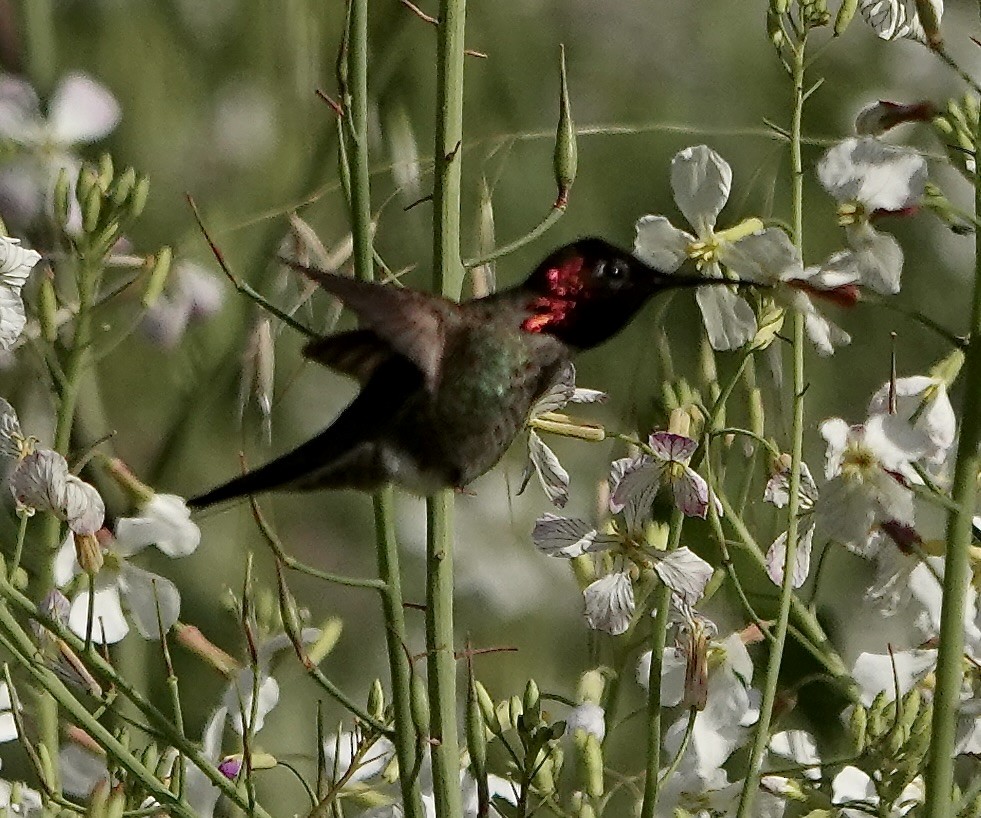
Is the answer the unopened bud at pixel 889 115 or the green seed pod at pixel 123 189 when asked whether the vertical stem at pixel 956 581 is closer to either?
the unopened bud at pixel 889 115

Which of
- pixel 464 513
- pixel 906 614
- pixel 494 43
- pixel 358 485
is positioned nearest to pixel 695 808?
pixel 906 614

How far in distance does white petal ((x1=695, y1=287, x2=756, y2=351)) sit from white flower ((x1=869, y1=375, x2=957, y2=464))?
0.25 feet

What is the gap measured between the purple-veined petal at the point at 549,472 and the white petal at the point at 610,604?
5 cm

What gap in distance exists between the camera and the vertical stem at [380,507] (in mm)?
741

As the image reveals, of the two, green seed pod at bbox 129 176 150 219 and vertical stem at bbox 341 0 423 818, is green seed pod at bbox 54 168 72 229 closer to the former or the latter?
green seed pod at bbox 129 176 150 219

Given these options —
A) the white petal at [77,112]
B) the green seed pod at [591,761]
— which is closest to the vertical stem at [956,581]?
the green seed pod at [591,761]

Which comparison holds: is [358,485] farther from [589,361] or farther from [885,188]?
[589,361]

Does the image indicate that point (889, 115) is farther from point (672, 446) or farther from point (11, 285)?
point (11, 285)

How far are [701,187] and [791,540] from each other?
21 cm

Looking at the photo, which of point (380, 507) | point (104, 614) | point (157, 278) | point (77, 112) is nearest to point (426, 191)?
point (77, 112)

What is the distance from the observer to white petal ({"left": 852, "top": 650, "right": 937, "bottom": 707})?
0.86 meters

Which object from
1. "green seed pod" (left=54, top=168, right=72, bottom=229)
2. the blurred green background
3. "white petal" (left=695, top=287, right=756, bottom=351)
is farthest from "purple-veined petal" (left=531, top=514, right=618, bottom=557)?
the blurred green background

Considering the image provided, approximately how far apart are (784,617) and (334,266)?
1.08 feet

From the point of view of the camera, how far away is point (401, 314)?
721mm
